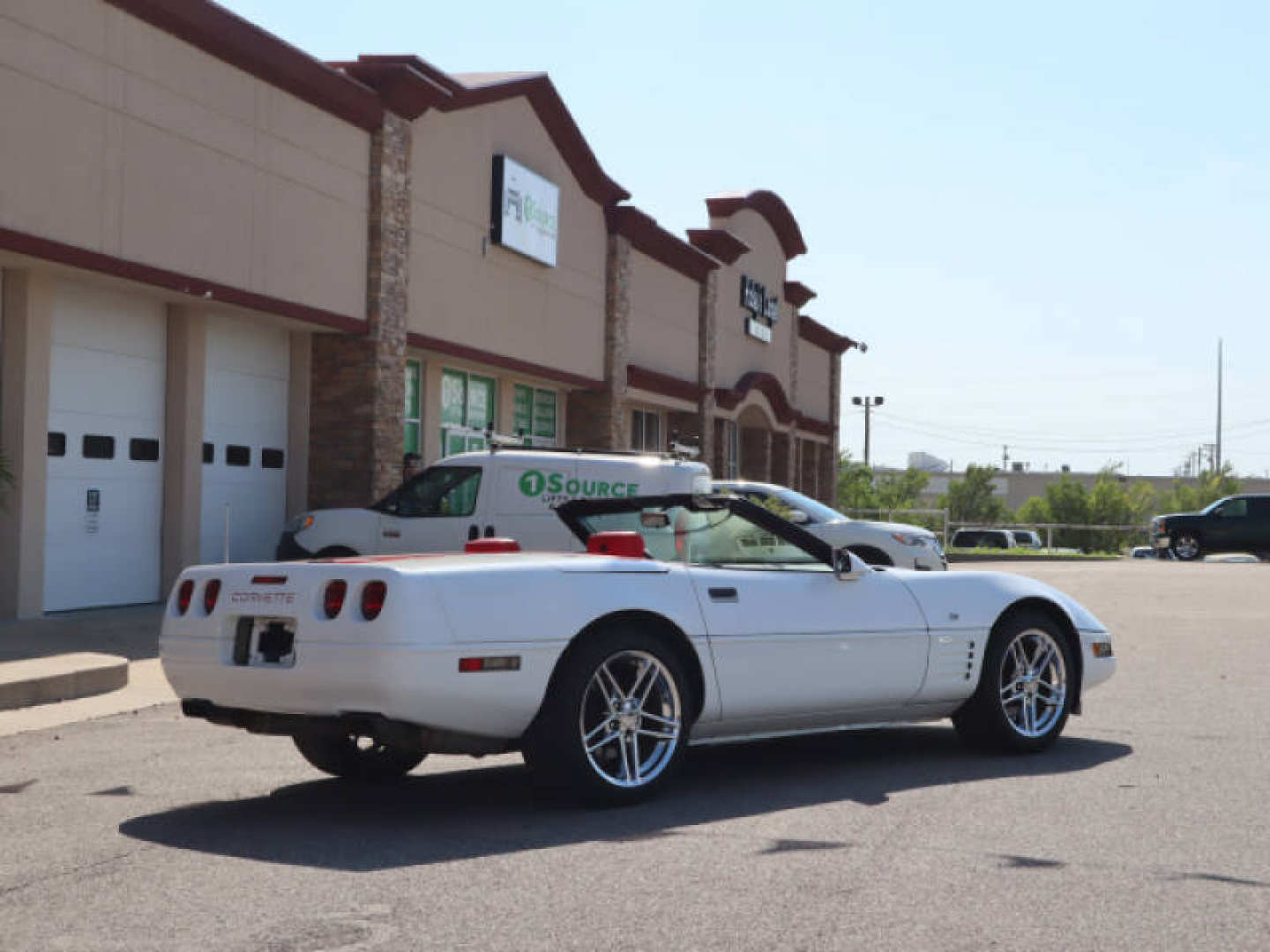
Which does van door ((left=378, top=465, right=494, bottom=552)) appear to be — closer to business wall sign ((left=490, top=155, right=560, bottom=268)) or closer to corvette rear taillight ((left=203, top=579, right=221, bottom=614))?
business wall sign ((left=490, top=155, right=560, bottom=268))

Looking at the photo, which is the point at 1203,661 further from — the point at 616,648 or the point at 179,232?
the point at 179,232

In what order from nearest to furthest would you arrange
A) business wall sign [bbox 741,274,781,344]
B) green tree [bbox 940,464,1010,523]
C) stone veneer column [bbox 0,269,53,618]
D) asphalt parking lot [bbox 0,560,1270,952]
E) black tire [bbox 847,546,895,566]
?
1. asphalt parking lot [bbox 0,560,1270,952]
2. stone veneer column [bbox 0,269,53,618]
3. black tire [bbox 847,546,895,566]
4. business wall sign [bbox 741,274,781,344]
5. green tree [bbox 940,464,1010,523]

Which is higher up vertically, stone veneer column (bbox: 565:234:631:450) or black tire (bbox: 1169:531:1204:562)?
stone veneer column (bbox: 565:234:631:450)

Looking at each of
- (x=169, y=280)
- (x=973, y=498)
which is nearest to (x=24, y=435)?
(x=169, y=280)

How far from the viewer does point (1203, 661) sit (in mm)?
13828

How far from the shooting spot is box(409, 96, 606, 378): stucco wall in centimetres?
2292

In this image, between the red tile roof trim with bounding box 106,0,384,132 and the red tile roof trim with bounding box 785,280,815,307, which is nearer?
the red tile roof trim with bounding box 106,0,384,132

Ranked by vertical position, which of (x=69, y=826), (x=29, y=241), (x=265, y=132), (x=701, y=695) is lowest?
(x=69, y=826)

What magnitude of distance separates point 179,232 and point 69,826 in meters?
11.9

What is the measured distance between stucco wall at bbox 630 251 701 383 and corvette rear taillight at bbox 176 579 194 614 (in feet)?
80.0

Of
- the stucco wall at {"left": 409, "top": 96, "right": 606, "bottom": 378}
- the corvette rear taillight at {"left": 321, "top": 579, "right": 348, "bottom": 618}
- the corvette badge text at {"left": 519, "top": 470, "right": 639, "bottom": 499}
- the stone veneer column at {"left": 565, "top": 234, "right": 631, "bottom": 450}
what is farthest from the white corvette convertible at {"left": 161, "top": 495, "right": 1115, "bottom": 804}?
the stone veneer column at {"left": 565, "top": 234, "right": 631, "bottom": 450}

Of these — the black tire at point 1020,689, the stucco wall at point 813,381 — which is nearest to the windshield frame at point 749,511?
the black tire at point 1020,689

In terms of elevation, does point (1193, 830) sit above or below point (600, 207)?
below

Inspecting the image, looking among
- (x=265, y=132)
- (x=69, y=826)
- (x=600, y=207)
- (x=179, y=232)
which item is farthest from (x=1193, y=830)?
(x=600, y=207)
